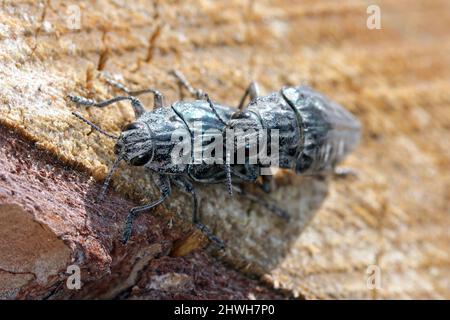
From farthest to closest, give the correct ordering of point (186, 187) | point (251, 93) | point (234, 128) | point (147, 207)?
point (251, 93), point (234, 128), point (186, 187), point (147, 207)

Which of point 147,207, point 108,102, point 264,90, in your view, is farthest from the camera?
point 264,90

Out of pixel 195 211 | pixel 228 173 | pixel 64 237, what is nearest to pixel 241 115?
pixel 228 173

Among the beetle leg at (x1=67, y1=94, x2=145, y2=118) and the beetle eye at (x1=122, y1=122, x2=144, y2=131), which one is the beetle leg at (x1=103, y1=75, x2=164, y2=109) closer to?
the beetle leg at (x1=67, y1=94, x2=145, y2=118)

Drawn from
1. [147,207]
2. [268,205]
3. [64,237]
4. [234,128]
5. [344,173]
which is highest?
[234,128]

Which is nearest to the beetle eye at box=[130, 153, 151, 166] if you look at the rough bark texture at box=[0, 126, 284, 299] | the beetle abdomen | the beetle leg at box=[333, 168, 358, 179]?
the rough bark texture at box=[0, 126, 284, 299]

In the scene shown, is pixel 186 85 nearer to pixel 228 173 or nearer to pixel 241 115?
pixel 241 115
